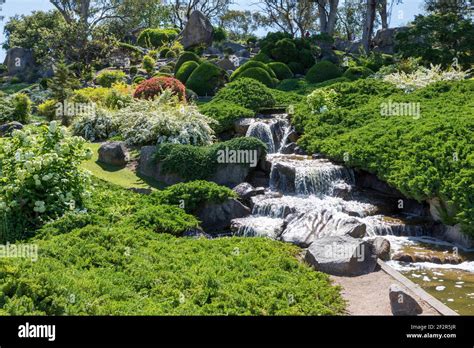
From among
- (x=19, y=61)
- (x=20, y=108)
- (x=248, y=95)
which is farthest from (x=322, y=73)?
(x=19, y=61)

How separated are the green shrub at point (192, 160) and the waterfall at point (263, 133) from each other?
2766mm

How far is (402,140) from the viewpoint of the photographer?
1212 cm

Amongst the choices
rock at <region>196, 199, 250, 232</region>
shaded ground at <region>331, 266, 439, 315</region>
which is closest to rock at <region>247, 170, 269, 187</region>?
rock at <region>196, 199, 250, 232</region>

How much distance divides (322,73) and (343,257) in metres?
18.3

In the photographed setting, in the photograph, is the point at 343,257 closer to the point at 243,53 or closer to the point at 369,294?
the point at 369,294

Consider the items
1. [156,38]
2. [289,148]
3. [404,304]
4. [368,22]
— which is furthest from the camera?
[156,38]

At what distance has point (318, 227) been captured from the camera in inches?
376

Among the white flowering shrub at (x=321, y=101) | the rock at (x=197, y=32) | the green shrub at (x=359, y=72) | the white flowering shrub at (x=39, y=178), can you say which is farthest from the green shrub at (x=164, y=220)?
the rock at (x=197, y=32)

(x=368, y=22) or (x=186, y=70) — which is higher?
(x=368, y=22)

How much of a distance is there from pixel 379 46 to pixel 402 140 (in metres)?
27.3

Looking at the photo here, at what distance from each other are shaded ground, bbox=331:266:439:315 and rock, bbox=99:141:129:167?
7.35 meters

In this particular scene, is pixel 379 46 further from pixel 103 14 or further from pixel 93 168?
pixel 93 168

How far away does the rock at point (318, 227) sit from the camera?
910 cm

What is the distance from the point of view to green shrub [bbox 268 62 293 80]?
2692cm
